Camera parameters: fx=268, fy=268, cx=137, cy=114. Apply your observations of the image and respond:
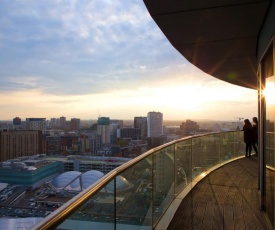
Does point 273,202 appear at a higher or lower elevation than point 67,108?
lower

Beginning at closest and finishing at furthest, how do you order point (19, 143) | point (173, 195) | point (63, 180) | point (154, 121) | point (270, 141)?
1. point (270, 141)
2. point (173, 195)
3. point (63, 180)
4. point (154, 121)
5. point (19, 143)

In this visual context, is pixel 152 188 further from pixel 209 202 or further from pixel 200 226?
pixel 209 202

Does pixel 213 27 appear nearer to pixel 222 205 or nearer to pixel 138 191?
pixel 138 191

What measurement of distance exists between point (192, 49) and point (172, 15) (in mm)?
1766

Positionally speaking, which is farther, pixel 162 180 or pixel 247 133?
pixel 247 133

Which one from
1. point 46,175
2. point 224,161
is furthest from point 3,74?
point 224,161

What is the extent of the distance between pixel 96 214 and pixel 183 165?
4.14m

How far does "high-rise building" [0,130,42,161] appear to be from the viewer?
98.4 feet

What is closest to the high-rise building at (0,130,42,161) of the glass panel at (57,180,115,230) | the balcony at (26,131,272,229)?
the balcony at (26,131,272,229)

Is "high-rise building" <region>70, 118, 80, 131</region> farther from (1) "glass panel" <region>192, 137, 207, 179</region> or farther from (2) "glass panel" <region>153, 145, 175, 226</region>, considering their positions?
(2) "glass panel" <region>153, 145, 175, 226</region>

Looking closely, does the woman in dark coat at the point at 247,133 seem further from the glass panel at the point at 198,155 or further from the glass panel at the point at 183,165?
the glass panel at the point at 183,165

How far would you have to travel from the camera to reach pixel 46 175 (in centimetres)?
1916

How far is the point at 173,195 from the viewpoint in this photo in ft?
15.8

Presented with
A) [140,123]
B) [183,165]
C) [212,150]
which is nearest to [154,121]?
[140,123]
